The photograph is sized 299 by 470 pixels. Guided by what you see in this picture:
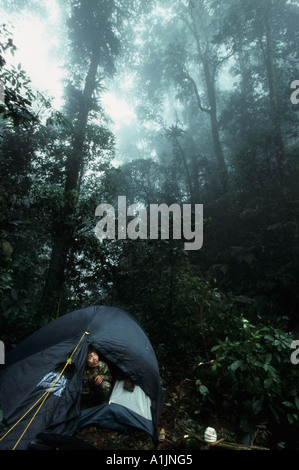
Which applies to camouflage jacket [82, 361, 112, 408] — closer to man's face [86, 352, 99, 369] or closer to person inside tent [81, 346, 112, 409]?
person inside tent [81, 346, 112, 409]

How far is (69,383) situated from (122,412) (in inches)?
34.4

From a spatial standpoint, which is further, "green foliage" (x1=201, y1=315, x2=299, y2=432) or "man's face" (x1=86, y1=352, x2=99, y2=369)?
"man's face" (x1=86, y1=352, x2=99, y2=369)

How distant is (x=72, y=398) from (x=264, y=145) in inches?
445

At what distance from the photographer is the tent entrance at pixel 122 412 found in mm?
3211

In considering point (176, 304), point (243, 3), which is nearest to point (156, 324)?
point (176, 304)

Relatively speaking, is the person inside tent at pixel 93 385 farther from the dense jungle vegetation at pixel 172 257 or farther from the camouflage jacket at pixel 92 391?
the dense jungle vegetation at pixel 172 257

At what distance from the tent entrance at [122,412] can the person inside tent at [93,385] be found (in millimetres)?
85

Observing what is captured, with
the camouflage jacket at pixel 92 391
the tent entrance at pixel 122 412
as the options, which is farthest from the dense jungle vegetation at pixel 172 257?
the camouflage jacket at pixel 92 391

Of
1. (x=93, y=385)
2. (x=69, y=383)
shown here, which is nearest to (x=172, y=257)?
(x=93, y=385)

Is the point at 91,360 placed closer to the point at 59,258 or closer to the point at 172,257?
the point at 172,257

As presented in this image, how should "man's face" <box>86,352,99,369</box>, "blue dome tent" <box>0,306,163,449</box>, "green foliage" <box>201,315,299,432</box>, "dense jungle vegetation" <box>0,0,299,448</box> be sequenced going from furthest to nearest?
"man's face" <box>86,352,99,369</box> → "dense jungle vegetation" <box>0,0,299,448</box> → "green foliage" <box>201,315,299,432</box> → "blue dome tent" <box>0,306,163,449</box>

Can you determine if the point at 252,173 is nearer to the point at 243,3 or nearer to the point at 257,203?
the point at 257,203

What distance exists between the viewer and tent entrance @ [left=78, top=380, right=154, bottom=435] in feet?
10.5

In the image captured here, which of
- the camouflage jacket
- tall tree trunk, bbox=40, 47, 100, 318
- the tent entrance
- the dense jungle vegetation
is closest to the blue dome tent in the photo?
the tent entrance
